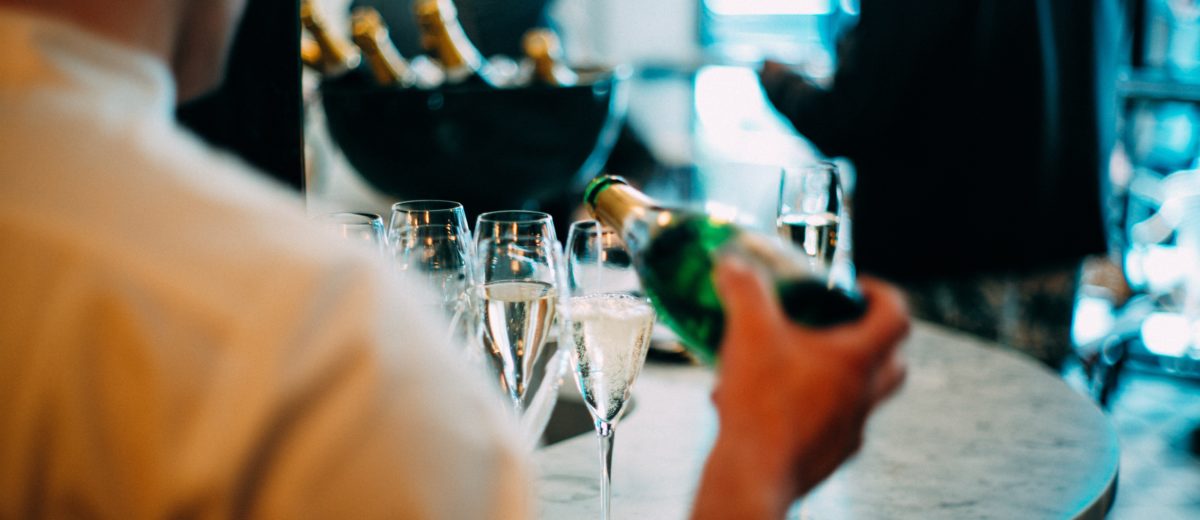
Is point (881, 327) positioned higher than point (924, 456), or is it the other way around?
point (881, 327)

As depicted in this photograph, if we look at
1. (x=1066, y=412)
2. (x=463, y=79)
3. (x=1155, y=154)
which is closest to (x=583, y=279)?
(x=1066, y=412)

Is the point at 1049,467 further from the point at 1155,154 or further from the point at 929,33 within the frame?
the point at 1155,154

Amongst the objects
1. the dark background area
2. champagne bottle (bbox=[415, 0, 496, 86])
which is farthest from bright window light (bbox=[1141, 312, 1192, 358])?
the dark background area

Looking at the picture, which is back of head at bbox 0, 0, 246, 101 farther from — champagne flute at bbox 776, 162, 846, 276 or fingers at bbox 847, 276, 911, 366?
champagne flute at bbox 776, 162, 846, 276

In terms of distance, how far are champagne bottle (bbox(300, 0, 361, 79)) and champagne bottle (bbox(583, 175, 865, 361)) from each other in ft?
2.97

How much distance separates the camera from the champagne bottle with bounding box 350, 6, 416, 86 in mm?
1516

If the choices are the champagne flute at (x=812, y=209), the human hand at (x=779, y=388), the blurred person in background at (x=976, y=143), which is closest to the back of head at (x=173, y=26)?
the human hand at (x=779, y=388)

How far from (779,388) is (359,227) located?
49 centimetres

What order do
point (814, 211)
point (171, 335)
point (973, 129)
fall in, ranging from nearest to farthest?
point (171, 335)
point (814, 211)
point (973, 129)

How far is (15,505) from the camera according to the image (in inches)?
14.1

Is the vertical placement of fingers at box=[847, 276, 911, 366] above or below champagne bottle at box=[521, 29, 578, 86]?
below

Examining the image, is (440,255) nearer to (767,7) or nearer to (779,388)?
(779,388)

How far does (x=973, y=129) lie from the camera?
183 centimetres

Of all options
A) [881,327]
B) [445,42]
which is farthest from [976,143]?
[881,327]
